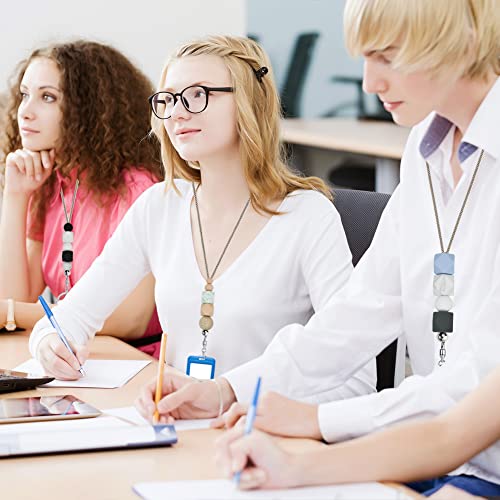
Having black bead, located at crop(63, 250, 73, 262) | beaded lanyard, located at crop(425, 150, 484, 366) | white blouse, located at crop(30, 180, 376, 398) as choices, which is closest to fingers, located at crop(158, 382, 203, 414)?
beaded lanyard, located at crop(425, 150, 484, 366)

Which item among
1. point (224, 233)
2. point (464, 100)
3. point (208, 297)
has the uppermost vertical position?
point (464, 100)

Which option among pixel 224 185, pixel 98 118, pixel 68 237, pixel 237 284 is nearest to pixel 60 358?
pixel 237 284

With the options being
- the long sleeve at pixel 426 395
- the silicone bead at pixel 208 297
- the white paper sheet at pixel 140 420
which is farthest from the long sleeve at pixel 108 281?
the long sleeve at pixel 426 395

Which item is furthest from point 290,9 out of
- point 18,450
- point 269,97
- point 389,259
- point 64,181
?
point 18,450

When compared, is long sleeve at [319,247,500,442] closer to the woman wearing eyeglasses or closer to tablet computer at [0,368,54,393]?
tablet computer at [0,368,54,393]

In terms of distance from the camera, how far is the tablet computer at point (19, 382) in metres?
1.65

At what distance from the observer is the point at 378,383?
1994 mm

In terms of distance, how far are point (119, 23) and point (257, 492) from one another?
379 cm

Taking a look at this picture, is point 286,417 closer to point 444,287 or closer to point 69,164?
point 444,287

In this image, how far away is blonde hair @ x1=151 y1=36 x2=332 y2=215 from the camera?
1.98m

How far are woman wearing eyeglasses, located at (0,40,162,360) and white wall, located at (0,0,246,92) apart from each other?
175cm

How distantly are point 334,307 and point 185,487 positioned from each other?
542 millimetres

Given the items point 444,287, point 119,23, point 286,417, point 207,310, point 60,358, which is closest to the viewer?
point 286,417

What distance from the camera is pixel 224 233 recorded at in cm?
203
